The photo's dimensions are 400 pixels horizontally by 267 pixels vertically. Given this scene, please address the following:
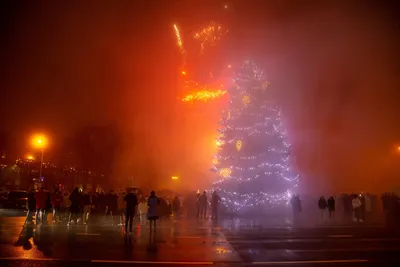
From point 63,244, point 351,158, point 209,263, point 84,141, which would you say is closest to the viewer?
point 209,263

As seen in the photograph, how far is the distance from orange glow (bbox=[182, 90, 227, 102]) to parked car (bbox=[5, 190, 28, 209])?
21440 mm

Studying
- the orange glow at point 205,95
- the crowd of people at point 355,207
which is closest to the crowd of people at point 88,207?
the crowd of people at point 355,207

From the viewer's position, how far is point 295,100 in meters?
33.9

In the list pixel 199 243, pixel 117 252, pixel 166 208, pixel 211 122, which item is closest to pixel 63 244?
pixel 117 252

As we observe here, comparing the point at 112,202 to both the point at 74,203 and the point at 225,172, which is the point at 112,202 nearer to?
the point at 74,203

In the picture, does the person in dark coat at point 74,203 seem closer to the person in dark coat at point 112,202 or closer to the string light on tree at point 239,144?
the person in dark coat at point 112,202

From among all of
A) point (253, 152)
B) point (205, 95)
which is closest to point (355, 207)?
point (253, 152)

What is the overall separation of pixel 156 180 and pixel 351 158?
830 inches

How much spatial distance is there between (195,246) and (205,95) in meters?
31.4

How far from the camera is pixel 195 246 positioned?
1097 cm

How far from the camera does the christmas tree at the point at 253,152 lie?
22.9 metres

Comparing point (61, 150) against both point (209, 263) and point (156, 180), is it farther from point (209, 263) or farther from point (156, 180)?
point (209, 263)

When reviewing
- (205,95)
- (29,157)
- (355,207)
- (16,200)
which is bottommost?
(355,207)

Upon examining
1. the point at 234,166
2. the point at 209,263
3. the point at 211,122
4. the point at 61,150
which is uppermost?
the point at 211,122
